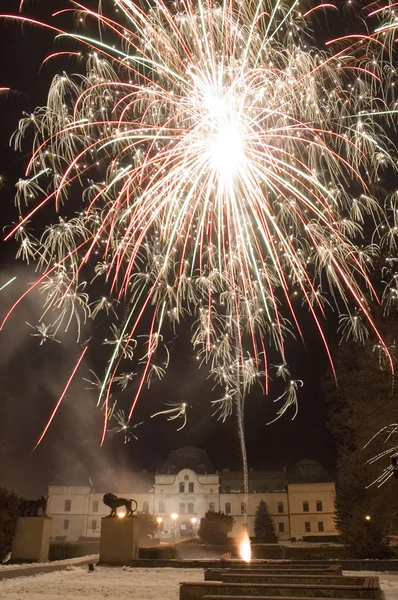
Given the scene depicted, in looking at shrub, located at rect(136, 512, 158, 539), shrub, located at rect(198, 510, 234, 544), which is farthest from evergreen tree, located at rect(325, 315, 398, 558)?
shrub, located at rect(136, 512, 158, 539)

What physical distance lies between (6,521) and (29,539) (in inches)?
38.3

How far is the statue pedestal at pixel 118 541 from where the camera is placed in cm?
1769

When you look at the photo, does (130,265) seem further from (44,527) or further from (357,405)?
(357,405)

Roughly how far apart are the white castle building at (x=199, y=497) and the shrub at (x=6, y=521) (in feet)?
146

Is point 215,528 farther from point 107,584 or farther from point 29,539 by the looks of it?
point 107,584

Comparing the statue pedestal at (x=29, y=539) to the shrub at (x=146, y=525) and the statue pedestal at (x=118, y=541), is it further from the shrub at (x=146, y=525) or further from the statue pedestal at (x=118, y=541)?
the shrub at (x=146, y=525)

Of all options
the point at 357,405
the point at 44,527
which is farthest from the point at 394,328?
the point at 44,527

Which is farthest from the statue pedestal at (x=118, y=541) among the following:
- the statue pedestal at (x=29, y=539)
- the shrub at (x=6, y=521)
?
the shrub at (x=6, y=521)

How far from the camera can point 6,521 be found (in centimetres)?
1841

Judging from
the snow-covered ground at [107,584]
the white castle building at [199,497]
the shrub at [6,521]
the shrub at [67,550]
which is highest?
the white castle building at [199,497]

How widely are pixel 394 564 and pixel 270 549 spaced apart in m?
10.6

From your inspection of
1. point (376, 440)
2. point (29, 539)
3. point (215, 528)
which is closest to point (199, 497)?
point (215, 528)

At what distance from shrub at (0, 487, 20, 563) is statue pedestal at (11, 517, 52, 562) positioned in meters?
0.26

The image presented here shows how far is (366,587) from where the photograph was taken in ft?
29.5
